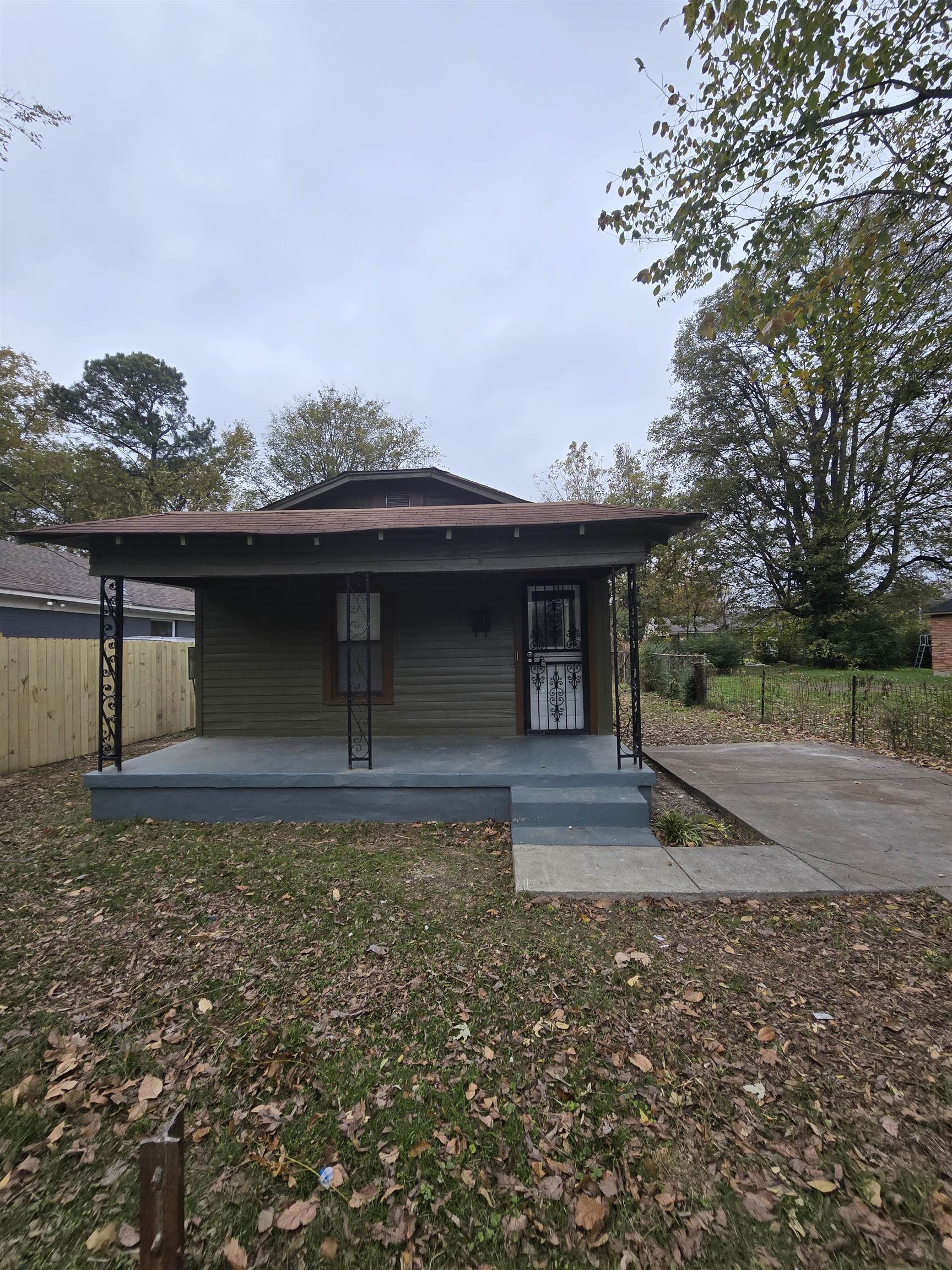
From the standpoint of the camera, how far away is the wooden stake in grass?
1.22 metres

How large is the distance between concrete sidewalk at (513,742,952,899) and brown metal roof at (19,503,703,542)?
2.93 meters

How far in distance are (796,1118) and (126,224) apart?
63.0ft

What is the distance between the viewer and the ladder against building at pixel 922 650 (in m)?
20.5

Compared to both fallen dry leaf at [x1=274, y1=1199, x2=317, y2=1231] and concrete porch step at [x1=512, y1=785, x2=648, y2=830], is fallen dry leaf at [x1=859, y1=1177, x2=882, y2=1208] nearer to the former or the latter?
fallen dry leaf at [x1=274, y1=1199, x2=317, y2=1231]

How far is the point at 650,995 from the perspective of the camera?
2.67 m

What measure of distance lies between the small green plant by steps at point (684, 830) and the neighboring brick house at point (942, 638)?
1980 cm

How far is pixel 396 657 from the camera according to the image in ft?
23.7

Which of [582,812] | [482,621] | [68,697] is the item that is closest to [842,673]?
[482,621]

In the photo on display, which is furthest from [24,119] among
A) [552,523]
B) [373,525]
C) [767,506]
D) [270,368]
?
[270,368]

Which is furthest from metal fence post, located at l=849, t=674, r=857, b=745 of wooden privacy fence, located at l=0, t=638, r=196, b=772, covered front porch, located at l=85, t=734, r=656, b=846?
wooden privacy fence, located at l=0, t=638, r=196, b=772

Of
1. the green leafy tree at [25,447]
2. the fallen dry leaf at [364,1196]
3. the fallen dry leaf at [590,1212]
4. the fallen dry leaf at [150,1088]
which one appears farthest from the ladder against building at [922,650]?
the green leafy tree at [25,447]

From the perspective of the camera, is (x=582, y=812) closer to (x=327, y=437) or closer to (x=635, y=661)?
(x=635, y=661)

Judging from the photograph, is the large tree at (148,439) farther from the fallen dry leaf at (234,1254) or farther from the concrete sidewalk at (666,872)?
the fallen dry leaf at (234,1254)

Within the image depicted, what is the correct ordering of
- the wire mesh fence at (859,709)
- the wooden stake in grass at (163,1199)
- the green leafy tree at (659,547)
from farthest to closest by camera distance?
the green leafy tree at (659,547) → the wire mesh fence at (859,709) → the wooden stake in grass at (163,1199)
